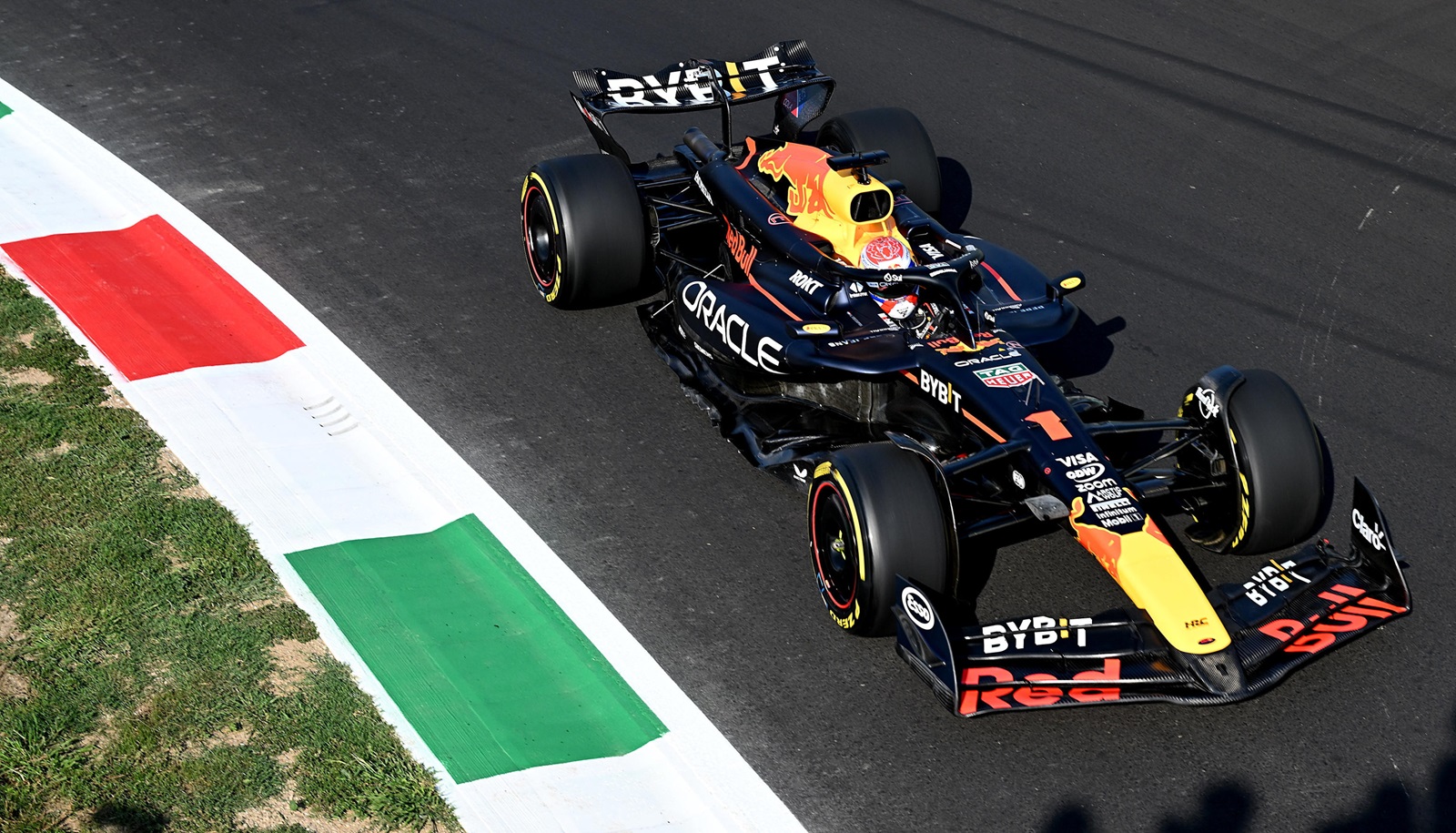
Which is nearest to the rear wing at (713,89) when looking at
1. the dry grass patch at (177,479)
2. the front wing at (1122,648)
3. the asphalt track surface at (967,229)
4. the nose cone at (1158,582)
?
the asphalt track surface at (967,229)

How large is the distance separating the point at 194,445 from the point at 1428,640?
5433 mm

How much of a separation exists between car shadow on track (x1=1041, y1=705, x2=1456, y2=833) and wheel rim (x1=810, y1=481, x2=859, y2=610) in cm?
116

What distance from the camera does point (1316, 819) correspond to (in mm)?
4609

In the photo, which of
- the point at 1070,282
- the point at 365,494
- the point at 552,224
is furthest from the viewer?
the point at 552,224

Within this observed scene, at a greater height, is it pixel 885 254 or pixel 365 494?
pixel 885 254

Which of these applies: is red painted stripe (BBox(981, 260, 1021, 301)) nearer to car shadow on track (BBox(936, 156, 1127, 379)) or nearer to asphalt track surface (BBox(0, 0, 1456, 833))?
car shadow on track (BBox(936, 156, 1127, 379))

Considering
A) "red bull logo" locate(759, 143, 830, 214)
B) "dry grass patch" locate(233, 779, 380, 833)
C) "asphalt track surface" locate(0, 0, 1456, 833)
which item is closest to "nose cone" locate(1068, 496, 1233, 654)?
Answer: "asphalt track surface" locate(0, 0, 1456, 833)

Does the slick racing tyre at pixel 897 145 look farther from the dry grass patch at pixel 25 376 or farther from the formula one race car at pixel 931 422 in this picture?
the dry grass patch at pixel 25 376

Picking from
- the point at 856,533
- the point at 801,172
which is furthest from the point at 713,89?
the point at 856,533

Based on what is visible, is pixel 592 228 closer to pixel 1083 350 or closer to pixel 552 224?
pixel 552 224

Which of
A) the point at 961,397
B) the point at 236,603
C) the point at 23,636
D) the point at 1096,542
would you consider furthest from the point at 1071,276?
the point at 23,636

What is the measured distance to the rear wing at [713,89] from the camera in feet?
26.2

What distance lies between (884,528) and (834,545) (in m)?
0.45

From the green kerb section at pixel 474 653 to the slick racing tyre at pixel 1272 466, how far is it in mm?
2582
